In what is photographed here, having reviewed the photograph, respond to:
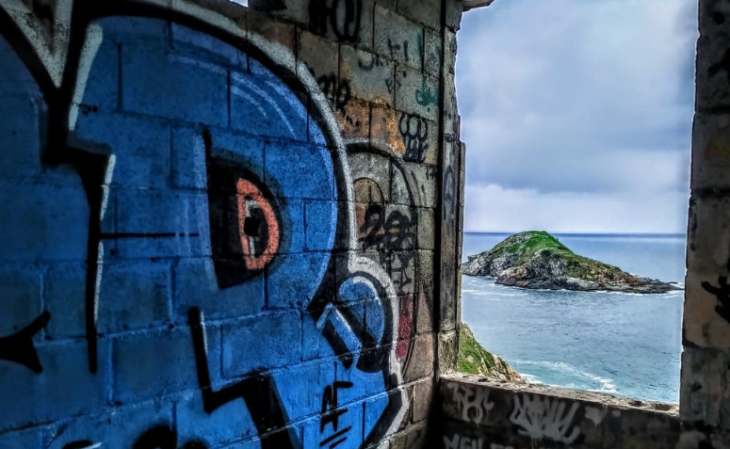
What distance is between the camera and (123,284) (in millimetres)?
2047

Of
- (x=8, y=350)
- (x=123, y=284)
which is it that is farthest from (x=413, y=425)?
(x=8, y=350)

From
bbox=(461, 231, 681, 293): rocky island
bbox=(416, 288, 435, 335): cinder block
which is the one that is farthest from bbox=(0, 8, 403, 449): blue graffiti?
bbox=(461, 231, 681, 293): rocky island

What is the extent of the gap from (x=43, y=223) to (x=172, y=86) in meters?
0.73

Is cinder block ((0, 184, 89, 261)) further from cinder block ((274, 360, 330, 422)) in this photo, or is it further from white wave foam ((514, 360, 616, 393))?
white wave foam ((514, 360, 616, 393))

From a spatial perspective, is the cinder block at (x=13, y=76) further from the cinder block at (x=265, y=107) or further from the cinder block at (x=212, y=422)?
the cinder block at (x=212, y=422)

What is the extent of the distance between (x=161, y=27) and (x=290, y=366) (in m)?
1.65

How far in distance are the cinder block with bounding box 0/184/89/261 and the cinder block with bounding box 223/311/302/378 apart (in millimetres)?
756

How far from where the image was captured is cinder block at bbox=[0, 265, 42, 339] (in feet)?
5.76

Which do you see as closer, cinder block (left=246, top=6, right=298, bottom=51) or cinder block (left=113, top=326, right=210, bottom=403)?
cinder block (left=113, top=326, right=210, bottom=403)

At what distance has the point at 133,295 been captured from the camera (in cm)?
207

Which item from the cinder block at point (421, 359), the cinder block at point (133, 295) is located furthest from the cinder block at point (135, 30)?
the cinder block at point (421, 359)

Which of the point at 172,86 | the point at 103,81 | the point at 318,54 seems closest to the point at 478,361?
the point at 318,54

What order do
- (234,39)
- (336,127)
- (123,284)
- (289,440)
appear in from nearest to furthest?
(123,284)
(234,39)
(289,440)
(336,127)

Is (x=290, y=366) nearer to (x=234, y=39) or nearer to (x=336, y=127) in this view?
(x=336, y=127)
